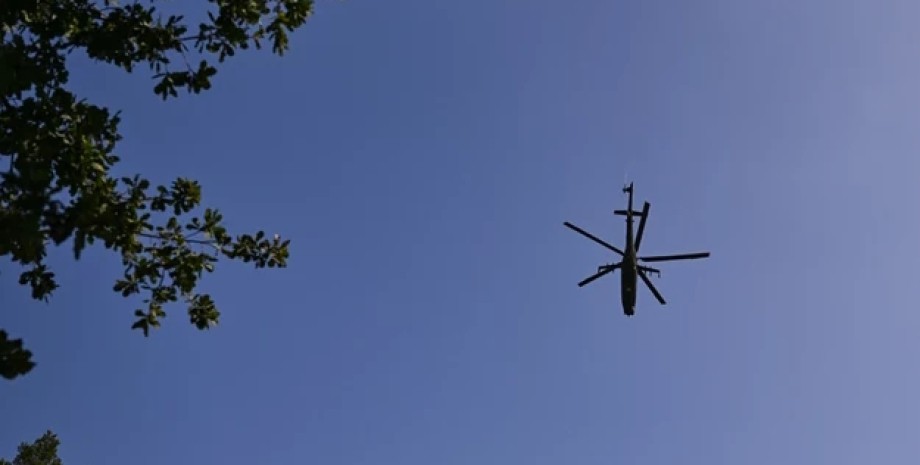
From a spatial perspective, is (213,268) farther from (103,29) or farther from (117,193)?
(103,29)

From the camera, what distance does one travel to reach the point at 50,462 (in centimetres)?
2297

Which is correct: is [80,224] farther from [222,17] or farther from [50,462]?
[50,462]

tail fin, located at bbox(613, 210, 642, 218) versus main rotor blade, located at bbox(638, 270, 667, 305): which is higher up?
Result: tail fin, located at bbox(613, 210, 642, 218)

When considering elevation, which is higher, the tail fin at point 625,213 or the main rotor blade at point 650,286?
the tail fin at point 625,213

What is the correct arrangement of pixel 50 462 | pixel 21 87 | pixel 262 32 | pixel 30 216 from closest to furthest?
pixel 30 216, pixel 21 87, pixel 262 32, pixel 50 462

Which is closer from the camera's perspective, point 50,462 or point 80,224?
point 80,224

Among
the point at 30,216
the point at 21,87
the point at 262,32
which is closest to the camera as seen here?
the point at 30,216

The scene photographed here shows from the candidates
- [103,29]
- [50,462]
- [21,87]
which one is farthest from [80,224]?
[50,462]

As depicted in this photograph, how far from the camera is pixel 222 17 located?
32.1 ft

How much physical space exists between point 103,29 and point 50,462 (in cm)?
1734

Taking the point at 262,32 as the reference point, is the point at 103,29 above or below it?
below

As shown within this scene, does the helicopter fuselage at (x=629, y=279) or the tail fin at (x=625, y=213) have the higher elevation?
the tail fin at (x=625, y=213)

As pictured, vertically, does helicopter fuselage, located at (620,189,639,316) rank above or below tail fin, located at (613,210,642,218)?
below

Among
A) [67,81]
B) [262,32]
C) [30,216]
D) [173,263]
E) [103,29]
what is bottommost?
[30,216]
